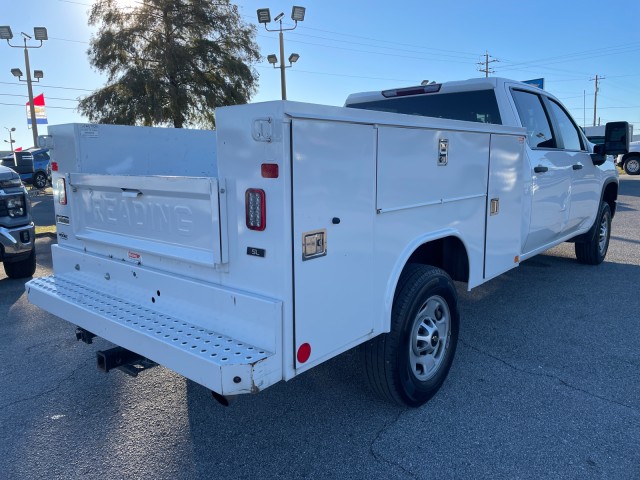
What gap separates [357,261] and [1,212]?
198 inches

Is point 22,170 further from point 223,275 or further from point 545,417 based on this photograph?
point 545,417

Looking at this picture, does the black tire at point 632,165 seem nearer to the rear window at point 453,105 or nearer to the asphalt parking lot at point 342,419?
the asphalt parking lot at point 342,419

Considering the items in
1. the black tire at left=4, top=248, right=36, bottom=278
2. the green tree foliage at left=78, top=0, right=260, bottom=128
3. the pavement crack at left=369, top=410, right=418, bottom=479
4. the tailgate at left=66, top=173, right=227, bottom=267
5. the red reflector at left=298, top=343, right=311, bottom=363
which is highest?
the green tree foliage at left=78, top=0, right=260, bottom=128

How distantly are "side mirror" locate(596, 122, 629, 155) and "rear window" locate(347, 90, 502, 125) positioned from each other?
7.33 ft

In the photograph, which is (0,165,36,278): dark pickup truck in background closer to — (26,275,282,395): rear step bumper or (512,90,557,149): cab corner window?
(26,275,282,395): rear step bumper

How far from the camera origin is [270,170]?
222 centimetres

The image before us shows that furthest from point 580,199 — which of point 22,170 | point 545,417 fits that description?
point 22,170

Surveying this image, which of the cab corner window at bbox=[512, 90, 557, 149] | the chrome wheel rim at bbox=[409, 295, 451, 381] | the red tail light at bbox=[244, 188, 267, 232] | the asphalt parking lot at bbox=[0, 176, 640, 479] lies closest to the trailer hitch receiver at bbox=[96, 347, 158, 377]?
the asphalt parking lot at bbox=[0, 176, 640, 479]

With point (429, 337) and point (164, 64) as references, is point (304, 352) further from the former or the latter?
point (164, 64)

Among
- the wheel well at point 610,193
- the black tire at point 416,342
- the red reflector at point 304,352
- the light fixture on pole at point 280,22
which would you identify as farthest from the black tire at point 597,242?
the light fixture on pole at point 280,22

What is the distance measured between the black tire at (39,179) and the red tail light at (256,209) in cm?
2316

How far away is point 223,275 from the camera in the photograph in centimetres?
256

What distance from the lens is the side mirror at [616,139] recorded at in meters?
5.95

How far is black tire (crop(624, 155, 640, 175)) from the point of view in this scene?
24391 mm
